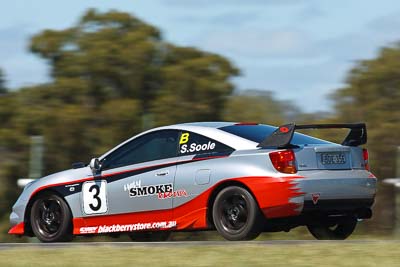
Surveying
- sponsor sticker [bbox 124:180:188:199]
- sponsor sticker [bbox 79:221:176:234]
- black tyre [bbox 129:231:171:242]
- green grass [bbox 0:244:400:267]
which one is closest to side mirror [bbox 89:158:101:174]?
sponsor sticker [bbox 124:180:188:199]

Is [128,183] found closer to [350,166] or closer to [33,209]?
[33,209]

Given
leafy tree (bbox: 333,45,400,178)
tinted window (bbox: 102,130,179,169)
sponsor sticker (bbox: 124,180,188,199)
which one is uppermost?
leafy tree (bbox: 333,45,400,178)

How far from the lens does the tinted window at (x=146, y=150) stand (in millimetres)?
12109

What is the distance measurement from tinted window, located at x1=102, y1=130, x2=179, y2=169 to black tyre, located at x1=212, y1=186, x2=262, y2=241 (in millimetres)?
955

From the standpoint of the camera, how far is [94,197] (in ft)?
40.9

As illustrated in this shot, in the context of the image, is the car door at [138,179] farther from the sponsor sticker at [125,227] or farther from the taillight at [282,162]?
the taillight at [282,162]

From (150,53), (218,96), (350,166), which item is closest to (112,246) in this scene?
(350,166)

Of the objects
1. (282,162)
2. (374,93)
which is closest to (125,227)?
(282,162)

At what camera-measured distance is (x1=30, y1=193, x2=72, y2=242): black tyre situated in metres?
12.6

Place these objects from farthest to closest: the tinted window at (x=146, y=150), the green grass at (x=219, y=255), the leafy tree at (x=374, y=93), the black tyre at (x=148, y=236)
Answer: the leafy tree at (x=374, y=93) < the black tyre at (x=148, y=236) < the tinted window at (x=146, y=150) < the green grass at (x=219, y=255)

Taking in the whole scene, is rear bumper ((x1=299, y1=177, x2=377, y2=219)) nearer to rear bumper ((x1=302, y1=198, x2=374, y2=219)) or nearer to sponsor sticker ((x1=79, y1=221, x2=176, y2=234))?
rear bumper ((x1=302, y1=198, x2=374, y2=219))

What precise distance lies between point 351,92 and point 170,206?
12425mm

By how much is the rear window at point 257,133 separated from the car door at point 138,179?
68 centimetres

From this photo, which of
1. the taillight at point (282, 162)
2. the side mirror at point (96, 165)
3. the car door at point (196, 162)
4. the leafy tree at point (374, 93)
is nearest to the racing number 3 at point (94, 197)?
the side mirror at point (96, 165)
